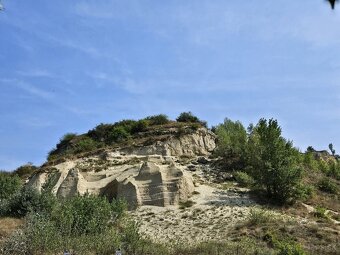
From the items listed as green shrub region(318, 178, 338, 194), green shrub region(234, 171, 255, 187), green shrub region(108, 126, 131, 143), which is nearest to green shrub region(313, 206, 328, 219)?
green shrub region(234, 171, 255, 187)

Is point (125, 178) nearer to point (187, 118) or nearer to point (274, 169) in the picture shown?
point (274, 169)

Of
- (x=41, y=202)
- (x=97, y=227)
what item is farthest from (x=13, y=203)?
(x=97, y=227)

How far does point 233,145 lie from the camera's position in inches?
1345

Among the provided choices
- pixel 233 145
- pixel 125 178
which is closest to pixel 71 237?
pixel 125 178

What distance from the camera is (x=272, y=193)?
24.7m

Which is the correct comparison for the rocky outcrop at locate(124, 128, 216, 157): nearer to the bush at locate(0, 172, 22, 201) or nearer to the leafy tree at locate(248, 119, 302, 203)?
the leafy tree at locate(248, 119, 302, 203)

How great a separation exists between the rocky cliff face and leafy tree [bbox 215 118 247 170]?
2817 millimetres

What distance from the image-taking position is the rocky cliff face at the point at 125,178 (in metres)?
23.9

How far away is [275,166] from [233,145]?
9.37m

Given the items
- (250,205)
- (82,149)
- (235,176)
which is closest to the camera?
(250,205)

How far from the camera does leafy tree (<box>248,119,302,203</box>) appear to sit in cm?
2433

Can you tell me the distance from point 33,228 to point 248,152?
18.5m

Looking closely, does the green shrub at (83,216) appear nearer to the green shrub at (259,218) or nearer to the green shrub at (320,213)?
the green shrub at (259,218)

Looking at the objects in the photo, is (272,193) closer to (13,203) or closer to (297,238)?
(297,238)
